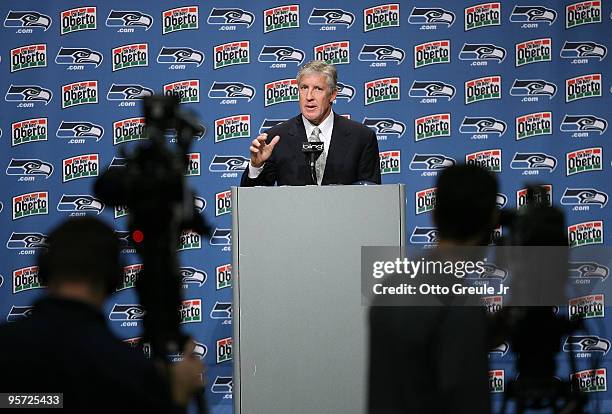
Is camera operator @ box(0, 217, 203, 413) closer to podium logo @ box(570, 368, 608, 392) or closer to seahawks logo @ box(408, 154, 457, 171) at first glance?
seahawks logo @ box(408, 154, 457, 171)

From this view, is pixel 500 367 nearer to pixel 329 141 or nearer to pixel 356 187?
pixel 329 141

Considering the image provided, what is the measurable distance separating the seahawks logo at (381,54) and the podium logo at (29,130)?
2.23m

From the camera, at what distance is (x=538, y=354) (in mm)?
2654

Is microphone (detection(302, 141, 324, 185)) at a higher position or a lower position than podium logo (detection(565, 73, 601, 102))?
lower

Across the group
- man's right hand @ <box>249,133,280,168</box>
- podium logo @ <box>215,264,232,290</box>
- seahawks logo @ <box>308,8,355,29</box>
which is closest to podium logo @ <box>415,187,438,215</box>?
seahawks logo @ <box>308,8,355,29</box>

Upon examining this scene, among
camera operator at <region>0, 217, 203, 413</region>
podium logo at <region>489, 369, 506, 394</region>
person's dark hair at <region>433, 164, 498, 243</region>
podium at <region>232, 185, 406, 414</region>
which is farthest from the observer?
podium logo at <region>489, 369, 506, 394</region>

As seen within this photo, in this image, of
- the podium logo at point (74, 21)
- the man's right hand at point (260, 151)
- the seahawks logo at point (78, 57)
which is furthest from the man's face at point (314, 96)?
the podium logo at point (74, 21)

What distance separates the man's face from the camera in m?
4.44

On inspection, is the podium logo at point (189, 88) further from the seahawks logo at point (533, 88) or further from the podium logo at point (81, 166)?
the seahawks logo at point (533, 88)

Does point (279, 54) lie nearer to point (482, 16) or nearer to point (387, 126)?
point (387, 126)

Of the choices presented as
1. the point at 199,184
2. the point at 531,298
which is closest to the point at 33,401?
the point at 531,298

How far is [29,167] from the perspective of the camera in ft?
19.4

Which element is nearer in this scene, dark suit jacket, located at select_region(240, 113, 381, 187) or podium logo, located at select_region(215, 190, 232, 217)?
dark suit jacket, located at select_region(240, 113, 381, 187)

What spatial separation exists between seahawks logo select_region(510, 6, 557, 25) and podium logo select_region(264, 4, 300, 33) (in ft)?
4.88
